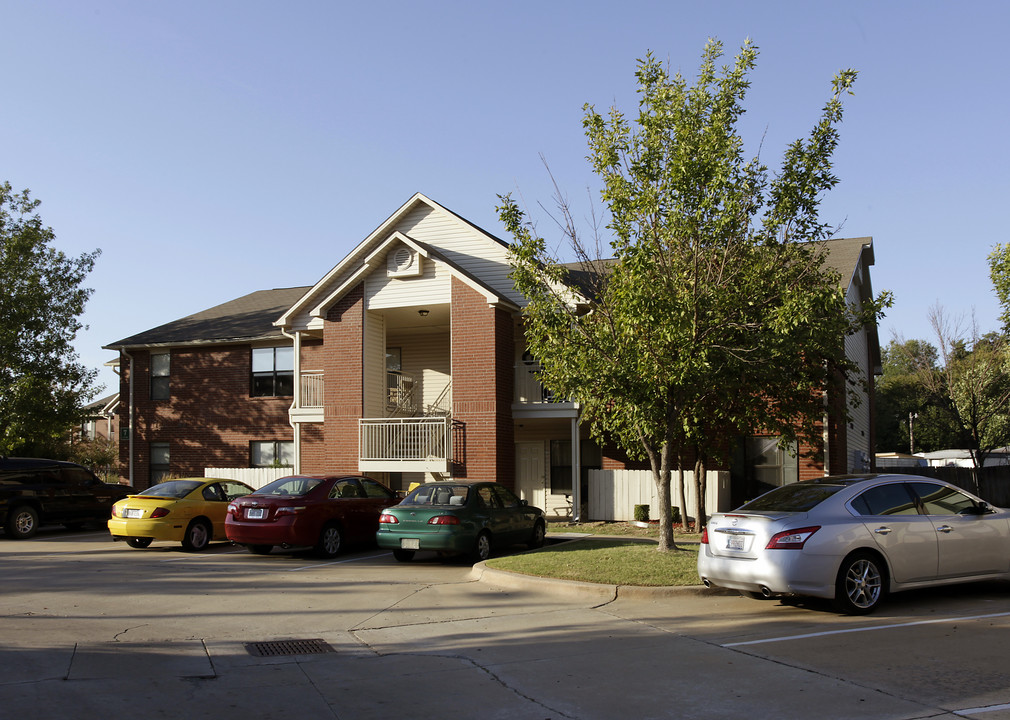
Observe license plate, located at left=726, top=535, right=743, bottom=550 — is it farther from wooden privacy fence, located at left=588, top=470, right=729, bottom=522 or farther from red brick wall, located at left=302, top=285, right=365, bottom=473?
red brick wall, located at left=302, top=285, right=365, bottom=473

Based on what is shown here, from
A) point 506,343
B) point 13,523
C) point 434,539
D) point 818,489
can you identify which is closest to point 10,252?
point 13,523

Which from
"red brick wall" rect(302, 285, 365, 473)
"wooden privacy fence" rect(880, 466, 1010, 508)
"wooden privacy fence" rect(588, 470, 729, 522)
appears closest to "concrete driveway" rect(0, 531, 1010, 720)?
"wooden privacy fence" rect(588, 470, 729, 522)

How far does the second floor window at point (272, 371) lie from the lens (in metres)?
26.5

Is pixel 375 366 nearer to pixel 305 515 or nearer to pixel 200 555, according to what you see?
pixel 200 555

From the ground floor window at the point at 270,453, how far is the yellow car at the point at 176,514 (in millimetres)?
9779

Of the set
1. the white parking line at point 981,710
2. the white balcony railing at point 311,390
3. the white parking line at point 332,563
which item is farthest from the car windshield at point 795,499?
the white balcony railing at point 311,390

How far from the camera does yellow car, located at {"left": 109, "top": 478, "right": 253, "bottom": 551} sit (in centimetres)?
1538

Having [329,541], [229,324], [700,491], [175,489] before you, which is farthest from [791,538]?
[229,324]

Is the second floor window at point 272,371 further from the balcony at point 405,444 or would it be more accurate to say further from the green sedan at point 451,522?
the green sedan at point 451,522

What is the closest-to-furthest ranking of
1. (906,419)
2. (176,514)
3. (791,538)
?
(791,538)
(176,514)
(906,419)

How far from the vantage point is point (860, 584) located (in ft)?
29.3

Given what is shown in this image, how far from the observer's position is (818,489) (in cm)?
978

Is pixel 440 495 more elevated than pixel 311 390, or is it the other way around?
pixel 311 390

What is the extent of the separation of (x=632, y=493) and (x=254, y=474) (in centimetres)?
1140
